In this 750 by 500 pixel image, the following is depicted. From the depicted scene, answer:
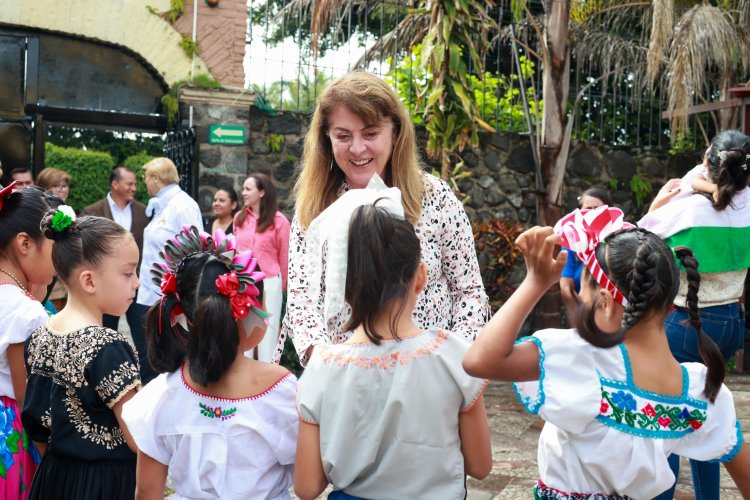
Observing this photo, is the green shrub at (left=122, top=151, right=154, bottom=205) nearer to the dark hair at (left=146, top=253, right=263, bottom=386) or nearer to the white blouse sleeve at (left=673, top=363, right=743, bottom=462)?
the dark hair at (left=146, top=253, right=263, bottom=386)

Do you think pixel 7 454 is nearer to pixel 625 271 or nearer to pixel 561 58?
pixel 625 271

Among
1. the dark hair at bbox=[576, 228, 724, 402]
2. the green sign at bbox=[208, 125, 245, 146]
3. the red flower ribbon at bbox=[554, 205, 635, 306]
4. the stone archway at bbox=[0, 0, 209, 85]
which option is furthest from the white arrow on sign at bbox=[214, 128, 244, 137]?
the dark hair at bbox=[576, 228, 724, 402]

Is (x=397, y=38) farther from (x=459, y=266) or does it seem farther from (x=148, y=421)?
(x=148, y=421)

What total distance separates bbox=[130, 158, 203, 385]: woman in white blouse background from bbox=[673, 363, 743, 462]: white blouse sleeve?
189 inches

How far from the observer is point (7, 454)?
2.77 m

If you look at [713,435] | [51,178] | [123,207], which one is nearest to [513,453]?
[713,435]

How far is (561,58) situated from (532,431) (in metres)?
4.08

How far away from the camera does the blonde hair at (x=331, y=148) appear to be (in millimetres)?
2418

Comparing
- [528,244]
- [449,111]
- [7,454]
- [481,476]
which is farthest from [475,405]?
[449,111]

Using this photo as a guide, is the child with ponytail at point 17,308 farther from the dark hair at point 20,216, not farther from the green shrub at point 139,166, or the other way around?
the green shrub at point 139,166

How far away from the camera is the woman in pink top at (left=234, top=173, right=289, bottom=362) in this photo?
680cm

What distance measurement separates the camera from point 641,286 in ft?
6.81

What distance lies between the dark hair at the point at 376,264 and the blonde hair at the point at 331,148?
0.40 meters

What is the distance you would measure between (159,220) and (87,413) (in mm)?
4234
